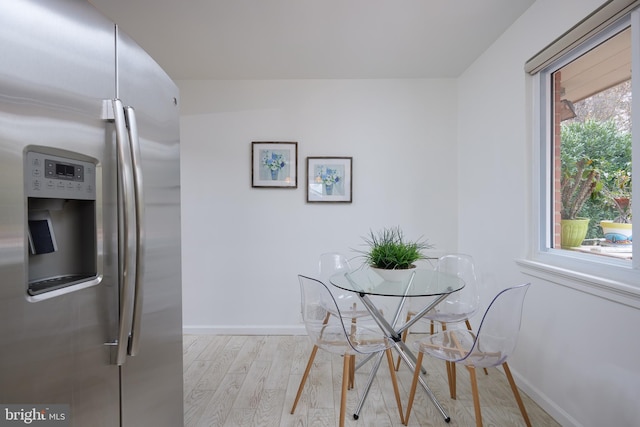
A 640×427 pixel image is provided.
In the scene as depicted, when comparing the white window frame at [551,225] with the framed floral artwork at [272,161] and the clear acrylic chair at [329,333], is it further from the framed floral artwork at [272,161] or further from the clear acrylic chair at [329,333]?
the framed floral artwork at [272,161]

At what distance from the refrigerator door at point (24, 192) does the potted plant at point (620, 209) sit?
2.34 m

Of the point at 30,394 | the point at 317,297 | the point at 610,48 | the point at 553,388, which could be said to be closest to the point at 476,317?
the point at 553,388

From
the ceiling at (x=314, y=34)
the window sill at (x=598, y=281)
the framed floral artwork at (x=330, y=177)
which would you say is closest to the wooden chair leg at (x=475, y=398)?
the window sill at (x=598, y=281)

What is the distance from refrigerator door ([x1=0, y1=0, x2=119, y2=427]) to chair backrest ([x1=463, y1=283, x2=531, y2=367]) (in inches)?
65.7

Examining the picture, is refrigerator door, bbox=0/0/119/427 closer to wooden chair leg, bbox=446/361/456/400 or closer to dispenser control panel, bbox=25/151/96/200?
dispenser control panel, bbox=25/151/96/200

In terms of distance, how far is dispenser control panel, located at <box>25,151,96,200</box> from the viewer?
0.86m

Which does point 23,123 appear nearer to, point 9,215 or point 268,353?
point 9,215

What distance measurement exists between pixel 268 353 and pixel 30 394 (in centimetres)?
244

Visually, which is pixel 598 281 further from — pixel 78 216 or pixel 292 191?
pixel 292 191

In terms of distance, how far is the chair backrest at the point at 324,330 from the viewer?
2.03 metres

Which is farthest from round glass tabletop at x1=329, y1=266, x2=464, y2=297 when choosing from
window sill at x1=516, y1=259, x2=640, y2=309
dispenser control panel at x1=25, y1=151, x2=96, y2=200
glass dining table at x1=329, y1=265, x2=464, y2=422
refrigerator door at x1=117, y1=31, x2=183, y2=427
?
dispenser control panel at x1=25, y1=151, x2=96, y2=200

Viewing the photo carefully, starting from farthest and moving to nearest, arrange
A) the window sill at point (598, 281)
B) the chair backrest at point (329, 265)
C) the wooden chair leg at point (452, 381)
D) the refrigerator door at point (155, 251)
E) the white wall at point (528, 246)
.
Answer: the chair backrest at point (329, 265) → the wooden chair leg at point (452, 381) → the white wall at point (528, 246) → the window sill at point (598, 281) → the refrigerator door at point (155, 251)

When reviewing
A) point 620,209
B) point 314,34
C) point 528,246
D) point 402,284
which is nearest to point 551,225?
point 528,246

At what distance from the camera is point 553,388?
7.01 ft
